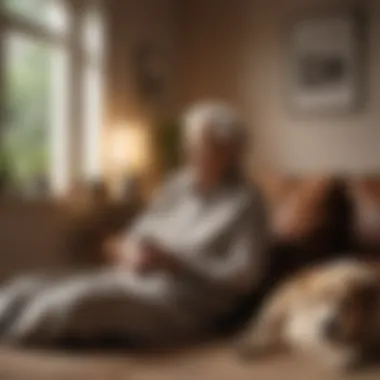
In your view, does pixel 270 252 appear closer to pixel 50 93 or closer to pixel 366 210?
pixel 366 210

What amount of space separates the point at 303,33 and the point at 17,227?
191cm

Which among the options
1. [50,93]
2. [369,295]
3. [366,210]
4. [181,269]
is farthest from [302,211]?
[50,93]

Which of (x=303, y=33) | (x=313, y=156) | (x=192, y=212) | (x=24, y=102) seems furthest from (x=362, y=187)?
(x=24, y=102)

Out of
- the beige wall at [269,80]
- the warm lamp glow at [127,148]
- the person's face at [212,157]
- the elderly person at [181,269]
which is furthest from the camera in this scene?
the warm lamp glow at [127,148]

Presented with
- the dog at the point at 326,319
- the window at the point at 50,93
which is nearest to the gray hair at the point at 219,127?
the dog at the point at 326,319

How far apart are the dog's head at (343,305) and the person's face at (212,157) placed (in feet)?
1.98

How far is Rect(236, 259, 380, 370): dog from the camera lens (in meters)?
1.69

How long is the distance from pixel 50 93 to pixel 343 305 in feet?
9.06

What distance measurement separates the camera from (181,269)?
2.07 meters

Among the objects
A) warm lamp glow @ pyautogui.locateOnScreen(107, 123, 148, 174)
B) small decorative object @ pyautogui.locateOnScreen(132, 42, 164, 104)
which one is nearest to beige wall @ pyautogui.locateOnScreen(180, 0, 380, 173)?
small decorative object @ pyautogui.locateOnScreen(132, 42, 164, 104)

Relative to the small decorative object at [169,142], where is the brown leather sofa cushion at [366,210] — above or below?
below

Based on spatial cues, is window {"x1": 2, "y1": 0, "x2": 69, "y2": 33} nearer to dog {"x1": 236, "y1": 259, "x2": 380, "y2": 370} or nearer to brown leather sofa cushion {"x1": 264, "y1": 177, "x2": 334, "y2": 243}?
brown leather sofa cushion {"x1": 264, "y1": 177, "x2": 334, "y2": 243}

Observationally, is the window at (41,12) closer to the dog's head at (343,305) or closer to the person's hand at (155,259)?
the person's hand at (155,259)

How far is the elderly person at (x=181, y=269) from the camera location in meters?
1.84
